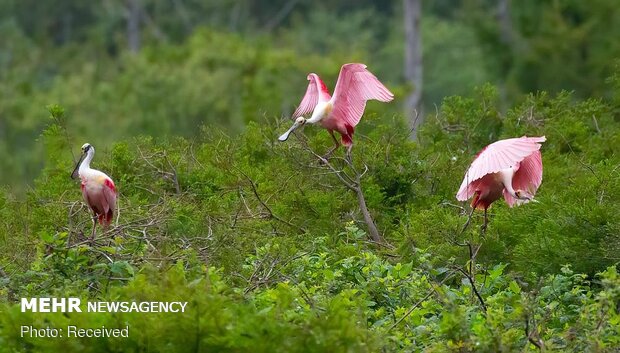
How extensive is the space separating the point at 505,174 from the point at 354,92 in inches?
62.3

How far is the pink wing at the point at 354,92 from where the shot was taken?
9633 mm

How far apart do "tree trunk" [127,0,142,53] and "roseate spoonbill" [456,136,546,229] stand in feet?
103

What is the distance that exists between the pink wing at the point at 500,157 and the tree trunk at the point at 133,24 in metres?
31.7

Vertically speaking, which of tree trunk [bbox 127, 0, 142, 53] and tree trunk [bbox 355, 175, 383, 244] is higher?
tree trunk [bbox 127, 0, 142, 53]

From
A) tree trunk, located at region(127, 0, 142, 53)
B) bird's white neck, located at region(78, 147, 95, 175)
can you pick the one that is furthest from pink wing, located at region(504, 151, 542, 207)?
tree trunk, located at region(127, 0, 142, 53)

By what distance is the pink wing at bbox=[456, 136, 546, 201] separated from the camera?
8.22 meters

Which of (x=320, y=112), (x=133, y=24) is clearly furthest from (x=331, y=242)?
(x=133, y=24)

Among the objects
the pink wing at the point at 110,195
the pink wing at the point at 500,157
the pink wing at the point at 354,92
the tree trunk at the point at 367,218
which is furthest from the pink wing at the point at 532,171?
the pink wing at the point at 110,195

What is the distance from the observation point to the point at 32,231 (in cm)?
830

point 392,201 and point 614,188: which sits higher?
point 392,201

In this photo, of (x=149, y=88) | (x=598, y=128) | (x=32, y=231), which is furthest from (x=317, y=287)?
(x=149, y=88)

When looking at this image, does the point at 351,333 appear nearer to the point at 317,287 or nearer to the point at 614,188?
the point at 317,287

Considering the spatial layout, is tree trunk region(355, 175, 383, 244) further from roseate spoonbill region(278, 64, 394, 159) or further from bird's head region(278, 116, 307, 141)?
roseate spoonbill region(278, 64, 394, 159)

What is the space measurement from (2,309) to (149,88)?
2301cm
